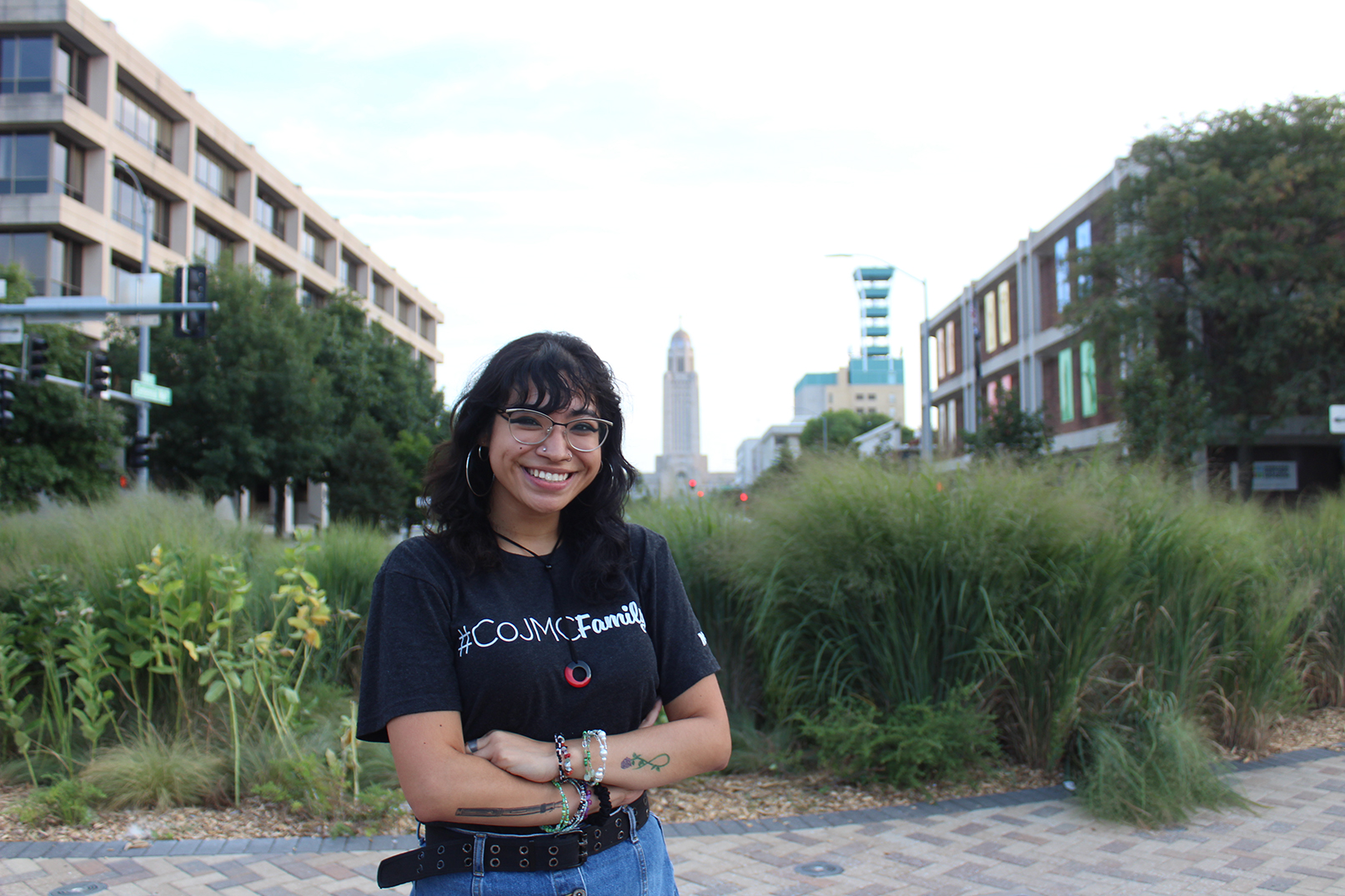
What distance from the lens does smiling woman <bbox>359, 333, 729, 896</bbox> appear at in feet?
5.94

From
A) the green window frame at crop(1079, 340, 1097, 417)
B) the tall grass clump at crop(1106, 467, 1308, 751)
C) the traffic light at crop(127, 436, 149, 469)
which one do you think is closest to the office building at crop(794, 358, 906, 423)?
the green window frame at crop(1079, 340, 1097, 417)

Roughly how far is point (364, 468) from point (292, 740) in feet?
104

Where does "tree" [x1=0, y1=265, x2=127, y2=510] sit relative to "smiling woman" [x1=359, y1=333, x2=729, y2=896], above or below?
above

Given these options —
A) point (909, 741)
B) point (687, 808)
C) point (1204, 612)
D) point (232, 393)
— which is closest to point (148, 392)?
point (232, 393)

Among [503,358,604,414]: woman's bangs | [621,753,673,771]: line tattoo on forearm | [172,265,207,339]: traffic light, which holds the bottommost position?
[621,753,673,771]: line tattoo on forearm

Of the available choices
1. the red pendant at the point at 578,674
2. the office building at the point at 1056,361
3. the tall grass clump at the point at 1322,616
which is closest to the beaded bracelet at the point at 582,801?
the red pendant at the point at 578,674

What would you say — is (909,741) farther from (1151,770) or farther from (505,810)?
(505,810)

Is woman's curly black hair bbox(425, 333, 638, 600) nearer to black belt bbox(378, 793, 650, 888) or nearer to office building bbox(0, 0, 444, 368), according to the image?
black belt bbox(378, 793, 650, 888)

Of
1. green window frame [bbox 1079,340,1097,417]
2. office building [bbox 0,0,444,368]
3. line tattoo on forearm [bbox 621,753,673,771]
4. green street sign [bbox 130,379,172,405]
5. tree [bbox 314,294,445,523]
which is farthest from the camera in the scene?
tree [bbox 314,294,445,523]

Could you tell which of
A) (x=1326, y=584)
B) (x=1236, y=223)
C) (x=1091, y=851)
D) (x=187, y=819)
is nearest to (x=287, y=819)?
(x=187, y=819)

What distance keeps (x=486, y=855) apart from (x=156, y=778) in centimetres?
405

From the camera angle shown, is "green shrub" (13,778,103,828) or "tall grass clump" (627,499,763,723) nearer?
"green shrub" (13,778,103,828)

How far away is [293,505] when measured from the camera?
50.7 m

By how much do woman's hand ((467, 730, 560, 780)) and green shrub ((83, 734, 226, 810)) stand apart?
4010 mm
